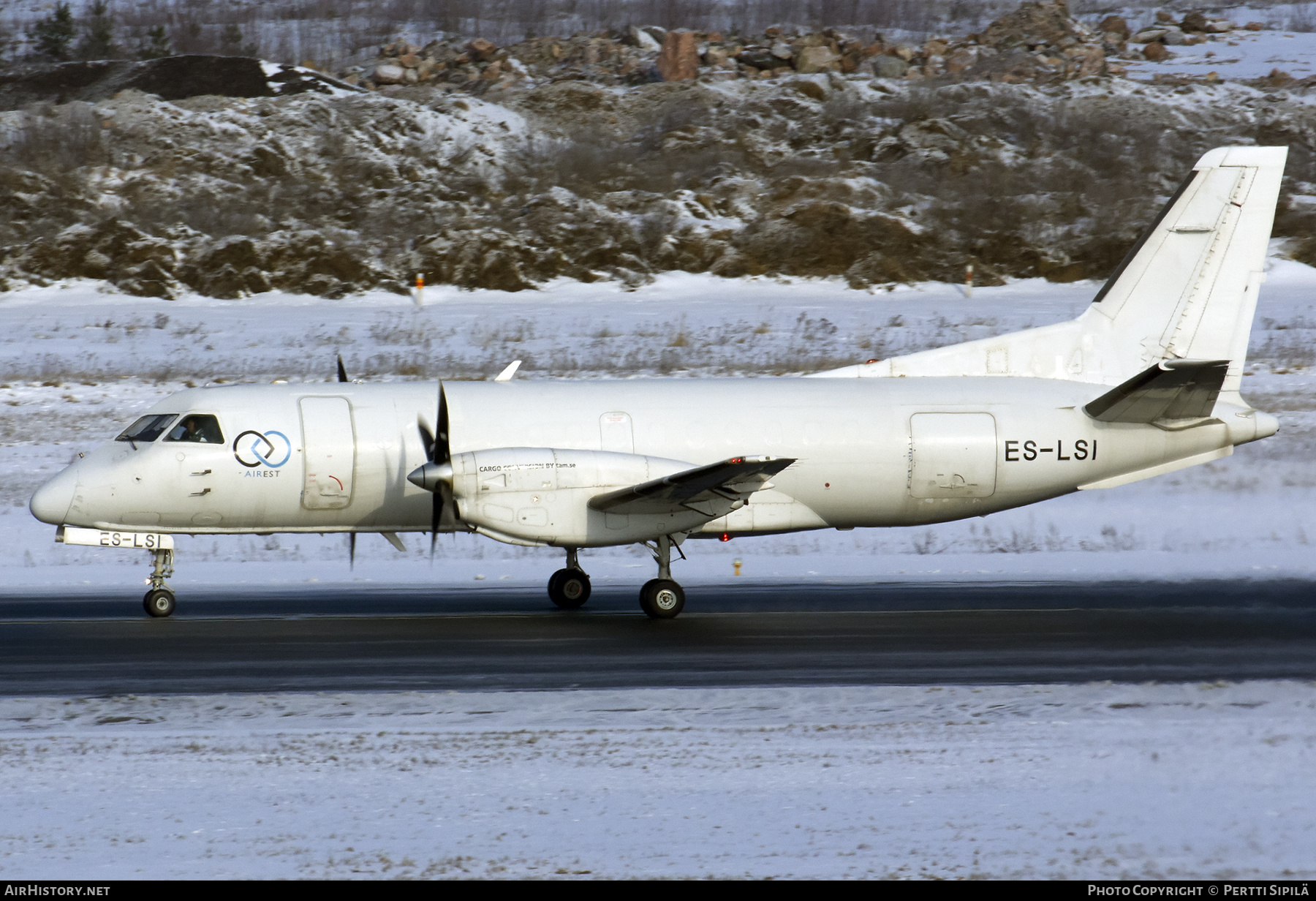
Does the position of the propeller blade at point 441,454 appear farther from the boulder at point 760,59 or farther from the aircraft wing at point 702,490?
the boulder at point 760,59

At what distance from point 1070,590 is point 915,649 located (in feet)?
16.4

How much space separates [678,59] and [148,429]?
178 ft

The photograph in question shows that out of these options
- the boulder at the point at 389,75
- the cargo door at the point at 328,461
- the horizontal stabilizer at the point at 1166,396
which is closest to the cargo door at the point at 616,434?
the cargo door at the point at 328,461

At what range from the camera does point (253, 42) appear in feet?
281

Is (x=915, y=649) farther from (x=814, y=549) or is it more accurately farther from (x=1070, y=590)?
(x=814, y=549)

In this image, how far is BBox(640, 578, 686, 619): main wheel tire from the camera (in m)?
16.2

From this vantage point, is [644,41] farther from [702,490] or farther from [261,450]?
[702,490]

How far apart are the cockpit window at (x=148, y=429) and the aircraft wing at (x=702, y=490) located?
214 inches

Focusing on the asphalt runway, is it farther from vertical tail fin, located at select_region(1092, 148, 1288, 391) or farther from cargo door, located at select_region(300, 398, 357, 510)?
vertical tail fin, located at select_region(1092, 148, 1288, 391)

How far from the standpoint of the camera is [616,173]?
52.1 metres

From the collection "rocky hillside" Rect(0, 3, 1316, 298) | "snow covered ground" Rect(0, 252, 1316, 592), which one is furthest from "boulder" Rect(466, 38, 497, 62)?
"snow covered ground" Rect(0, 252, 1316, 592)

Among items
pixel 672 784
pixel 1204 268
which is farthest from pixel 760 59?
pixel 672 784

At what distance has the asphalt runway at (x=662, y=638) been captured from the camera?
41.8 feet
